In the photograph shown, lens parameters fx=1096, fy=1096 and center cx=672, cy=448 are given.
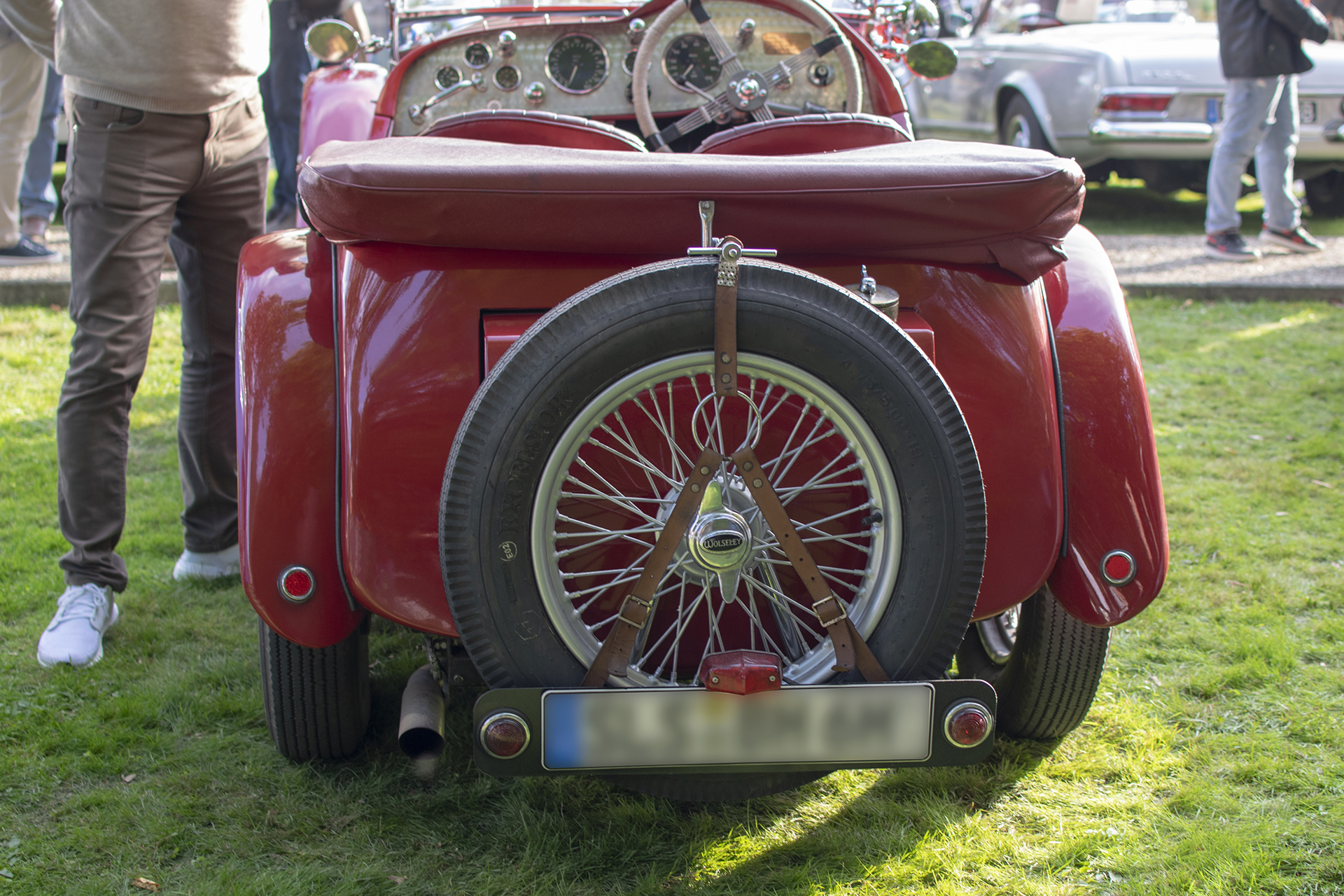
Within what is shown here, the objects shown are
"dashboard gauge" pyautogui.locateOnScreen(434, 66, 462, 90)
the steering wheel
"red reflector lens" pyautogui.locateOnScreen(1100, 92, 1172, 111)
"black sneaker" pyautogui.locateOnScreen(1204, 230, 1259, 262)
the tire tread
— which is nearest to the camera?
the tire tread

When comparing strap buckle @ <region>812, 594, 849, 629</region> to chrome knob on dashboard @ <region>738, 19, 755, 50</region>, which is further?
chrome knob on dashboard @ <region>738, 19, 755, 50</region>

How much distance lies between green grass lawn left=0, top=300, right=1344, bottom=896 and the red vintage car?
212mm

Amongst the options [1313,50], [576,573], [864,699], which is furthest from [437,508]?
[1313,50]

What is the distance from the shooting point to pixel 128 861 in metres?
2.14

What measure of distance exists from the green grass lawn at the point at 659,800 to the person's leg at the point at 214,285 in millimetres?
443

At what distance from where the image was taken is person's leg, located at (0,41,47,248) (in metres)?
6.21

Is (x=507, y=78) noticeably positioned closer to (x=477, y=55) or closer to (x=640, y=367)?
(x=477, y=55)

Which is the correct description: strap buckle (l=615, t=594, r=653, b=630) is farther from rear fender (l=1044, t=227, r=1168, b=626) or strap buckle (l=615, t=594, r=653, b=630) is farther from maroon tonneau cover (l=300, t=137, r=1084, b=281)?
rear fender (l=1044, t=227, r=1168, b=626)

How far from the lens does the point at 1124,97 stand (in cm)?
762

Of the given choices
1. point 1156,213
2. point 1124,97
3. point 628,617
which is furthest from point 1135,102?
point 628,617

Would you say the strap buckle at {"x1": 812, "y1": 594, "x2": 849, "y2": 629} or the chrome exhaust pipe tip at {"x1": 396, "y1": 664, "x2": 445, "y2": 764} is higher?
the strap buckle at {"x1": 812, "y1": 594, "x2": 849, "y2": 629}

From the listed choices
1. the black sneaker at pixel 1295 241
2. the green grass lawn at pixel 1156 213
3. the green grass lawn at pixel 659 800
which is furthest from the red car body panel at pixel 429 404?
the green grass lawn at pixel 1156 213

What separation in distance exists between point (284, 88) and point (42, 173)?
1748 mm

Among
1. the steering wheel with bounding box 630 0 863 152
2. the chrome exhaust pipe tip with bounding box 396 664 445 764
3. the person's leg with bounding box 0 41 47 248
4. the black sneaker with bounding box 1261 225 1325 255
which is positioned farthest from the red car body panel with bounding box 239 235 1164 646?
the black sneaker with bounding box 1261 225 1325 255
